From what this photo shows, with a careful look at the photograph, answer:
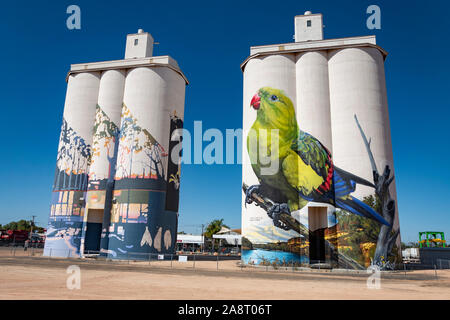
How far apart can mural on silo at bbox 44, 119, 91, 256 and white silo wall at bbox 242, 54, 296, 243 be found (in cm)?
2388

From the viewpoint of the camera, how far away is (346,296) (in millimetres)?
16016

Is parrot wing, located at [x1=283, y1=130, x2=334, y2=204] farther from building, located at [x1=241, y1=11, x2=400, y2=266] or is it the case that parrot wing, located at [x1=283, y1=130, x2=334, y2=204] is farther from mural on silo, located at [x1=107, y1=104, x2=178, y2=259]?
mural on silo, located at [x1=107, y1=104, x2=178, y2=259]

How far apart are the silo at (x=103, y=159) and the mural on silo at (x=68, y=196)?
1171 millimetres

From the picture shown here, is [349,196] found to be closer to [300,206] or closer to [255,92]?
[300,206]

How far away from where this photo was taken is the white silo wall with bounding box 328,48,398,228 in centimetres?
3625

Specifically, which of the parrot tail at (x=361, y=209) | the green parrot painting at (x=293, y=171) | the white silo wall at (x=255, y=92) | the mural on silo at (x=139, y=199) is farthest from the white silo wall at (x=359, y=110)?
the mural on silo at (x=139, y=199)

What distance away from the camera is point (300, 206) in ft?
122

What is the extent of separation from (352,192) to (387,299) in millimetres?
21428

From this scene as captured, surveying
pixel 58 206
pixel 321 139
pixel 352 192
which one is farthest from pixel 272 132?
pixel 58 206

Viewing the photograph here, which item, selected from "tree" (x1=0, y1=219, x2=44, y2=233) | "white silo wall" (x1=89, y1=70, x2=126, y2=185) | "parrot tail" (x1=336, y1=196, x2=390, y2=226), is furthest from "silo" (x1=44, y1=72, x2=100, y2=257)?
"tree" (x1=0, y1=219, x2=44, y2=233)

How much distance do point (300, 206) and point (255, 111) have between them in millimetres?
12946

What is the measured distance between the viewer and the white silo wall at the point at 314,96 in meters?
38.4
